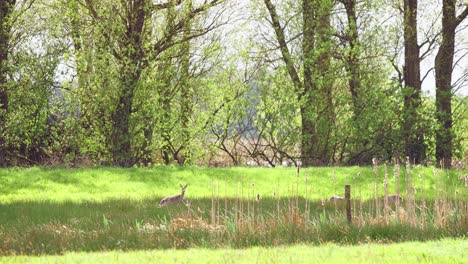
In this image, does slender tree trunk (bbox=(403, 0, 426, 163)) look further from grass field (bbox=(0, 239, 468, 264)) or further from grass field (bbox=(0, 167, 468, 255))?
grass field (bbox=(0, 239, 468, 264))

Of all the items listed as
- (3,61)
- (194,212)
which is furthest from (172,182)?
(3,61)

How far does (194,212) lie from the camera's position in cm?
1068

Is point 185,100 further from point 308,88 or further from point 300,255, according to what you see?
point 300,255

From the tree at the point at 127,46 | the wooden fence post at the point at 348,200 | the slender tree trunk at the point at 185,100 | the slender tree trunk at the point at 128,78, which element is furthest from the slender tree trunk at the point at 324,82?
the wooden fence post at the point at 348,200

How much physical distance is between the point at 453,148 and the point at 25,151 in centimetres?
1328

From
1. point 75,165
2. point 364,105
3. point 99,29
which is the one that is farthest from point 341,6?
point 75,165

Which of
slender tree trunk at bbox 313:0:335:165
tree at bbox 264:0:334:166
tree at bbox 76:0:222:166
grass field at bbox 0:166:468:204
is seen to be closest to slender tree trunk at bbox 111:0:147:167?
tree at bbox 76:0:222:166

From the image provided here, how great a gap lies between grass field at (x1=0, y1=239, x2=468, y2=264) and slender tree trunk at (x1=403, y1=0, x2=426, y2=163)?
38.2ft

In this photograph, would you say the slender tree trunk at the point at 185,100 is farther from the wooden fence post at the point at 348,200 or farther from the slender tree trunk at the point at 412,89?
the wooden fence post at the point at 348,200

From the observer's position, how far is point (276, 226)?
29.8 feet

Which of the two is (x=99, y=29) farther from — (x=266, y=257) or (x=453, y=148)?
(x=266, y=257)

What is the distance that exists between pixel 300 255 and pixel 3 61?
44.5 feet

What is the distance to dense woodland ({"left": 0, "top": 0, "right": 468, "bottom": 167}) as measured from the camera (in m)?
18.5

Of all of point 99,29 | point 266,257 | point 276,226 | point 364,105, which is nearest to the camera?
point 266,257
